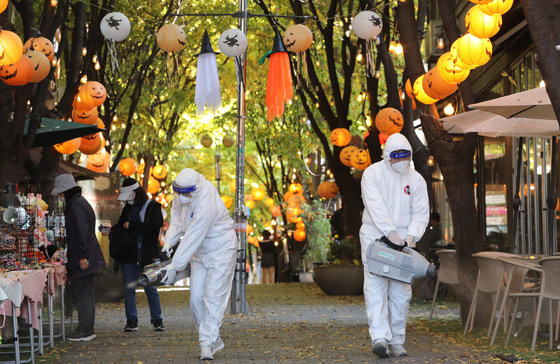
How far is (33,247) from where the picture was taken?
11.4 m

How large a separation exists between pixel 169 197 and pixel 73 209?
3679cm

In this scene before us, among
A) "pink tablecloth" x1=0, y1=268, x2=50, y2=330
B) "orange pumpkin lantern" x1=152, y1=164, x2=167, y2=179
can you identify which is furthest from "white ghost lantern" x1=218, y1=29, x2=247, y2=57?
"orange pumpkin lantern" x1=152, y1=164, x2=167, y2=179

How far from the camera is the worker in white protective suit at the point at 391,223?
988cm

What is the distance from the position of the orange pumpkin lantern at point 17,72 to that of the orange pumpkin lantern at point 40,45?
1.14 meters

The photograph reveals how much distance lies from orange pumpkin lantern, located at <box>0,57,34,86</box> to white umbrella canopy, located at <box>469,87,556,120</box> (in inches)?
222

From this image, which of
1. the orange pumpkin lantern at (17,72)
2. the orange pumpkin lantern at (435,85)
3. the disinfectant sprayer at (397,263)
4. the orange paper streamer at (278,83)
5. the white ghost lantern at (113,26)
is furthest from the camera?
the orange paper streamer at (278,83)

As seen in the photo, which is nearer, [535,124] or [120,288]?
[535,124]

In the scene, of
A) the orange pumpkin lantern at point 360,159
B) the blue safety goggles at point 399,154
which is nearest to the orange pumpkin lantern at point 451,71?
the blue safety goggles at point 399,154

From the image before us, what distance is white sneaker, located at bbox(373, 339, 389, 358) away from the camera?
9.68 meters

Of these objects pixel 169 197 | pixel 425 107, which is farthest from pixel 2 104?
pixel 169 197

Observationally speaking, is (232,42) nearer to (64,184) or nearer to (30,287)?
(64,184)

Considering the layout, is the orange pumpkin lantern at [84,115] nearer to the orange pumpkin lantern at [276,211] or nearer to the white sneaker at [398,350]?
the white sneaker at [398,350]

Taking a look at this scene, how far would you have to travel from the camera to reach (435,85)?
1270 cm

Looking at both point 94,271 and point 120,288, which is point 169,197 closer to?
point 120,288
